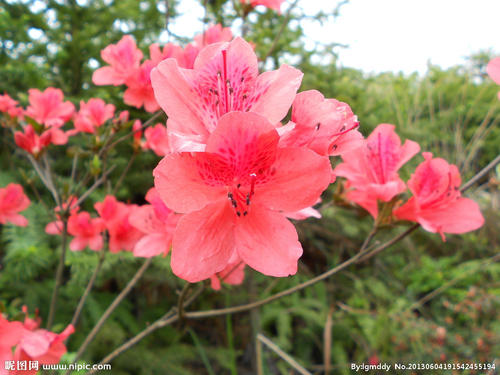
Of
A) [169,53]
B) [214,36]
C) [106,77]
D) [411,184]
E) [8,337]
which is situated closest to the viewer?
[8,337]

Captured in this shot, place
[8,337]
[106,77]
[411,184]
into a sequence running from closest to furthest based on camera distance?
[8,337], [411,184], [106,77]

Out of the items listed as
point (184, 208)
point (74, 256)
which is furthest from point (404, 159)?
point (74, 256)

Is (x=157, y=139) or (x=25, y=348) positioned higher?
(x=157, y=139)

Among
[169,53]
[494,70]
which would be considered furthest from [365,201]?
[169,53]

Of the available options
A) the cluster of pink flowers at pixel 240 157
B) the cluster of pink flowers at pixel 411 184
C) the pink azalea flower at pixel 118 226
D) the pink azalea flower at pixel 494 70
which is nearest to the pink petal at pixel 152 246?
the pink azalea flower at pixel 118 226

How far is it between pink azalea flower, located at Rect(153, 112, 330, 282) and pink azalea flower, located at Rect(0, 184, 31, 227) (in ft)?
3.14

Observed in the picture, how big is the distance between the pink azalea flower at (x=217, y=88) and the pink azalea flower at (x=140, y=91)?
0.54 meters

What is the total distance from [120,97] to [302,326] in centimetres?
194

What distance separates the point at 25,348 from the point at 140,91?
712 mm

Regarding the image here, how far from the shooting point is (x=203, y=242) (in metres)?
0.48

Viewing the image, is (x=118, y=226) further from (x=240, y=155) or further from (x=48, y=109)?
(x=240, y=155)

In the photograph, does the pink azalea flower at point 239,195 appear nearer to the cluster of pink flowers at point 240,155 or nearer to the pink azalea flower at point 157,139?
the cluster of pink flowers at point 240,155

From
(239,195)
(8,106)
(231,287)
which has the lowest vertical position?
(231,287)

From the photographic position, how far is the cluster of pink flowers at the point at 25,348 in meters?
0.60
